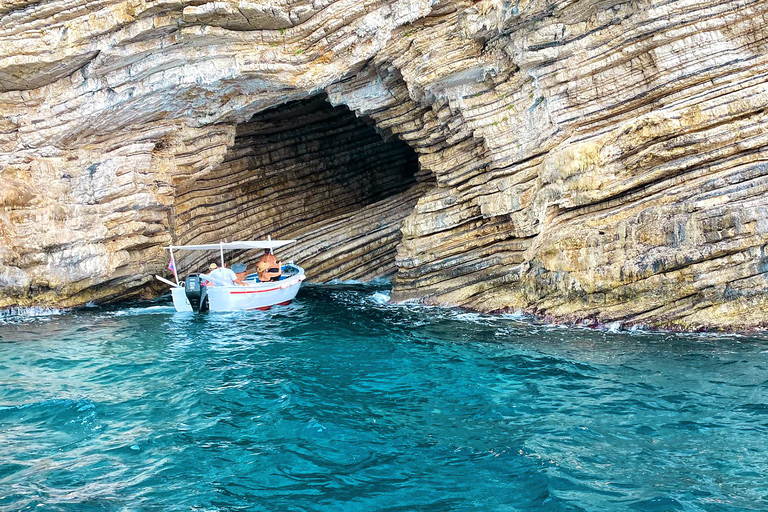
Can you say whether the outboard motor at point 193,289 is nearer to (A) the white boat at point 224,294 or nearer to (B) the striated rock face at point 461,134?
(A) the white boat at point 224,294

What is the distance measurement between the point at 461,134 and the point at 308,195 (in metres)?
7.80

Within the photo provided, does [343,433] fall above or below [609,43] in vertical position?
below

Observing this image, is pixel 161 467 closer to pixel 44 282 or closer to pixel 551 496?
pixel 551 496

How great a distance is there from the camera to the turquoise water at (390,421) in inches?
298

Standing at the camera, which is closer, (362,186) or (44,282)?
(44,282)

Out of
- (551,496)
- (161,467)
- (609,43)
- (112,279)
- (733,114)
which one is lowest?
(551,496)

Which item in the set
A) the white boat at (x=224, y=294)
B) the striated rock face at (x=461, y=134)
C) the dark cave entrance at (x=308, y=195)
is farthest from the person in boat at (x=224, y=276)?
the dark cave entrance at (x=308, y=195)

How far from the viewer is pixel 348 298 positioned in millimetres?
18750

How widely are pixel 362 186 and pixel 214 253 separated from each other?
19.3 feet

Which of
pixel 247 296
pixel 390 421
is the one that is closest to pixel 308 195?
pixel 247 296

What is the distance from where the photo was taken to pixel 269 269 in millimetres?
19578

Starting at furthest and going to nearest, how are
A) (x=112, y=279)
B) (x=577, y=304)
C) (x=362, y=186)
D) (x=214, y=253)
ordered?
(x=362, y=186) < (x=214, y=253) < (x=112, y=279) < (x=577, y=304)

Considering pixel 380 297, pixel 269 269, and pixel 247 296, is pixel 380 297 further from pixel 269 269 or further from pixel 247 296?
pixel 247 296

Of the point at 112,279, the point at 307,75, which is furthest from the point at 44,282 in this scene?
the point at 307,75
